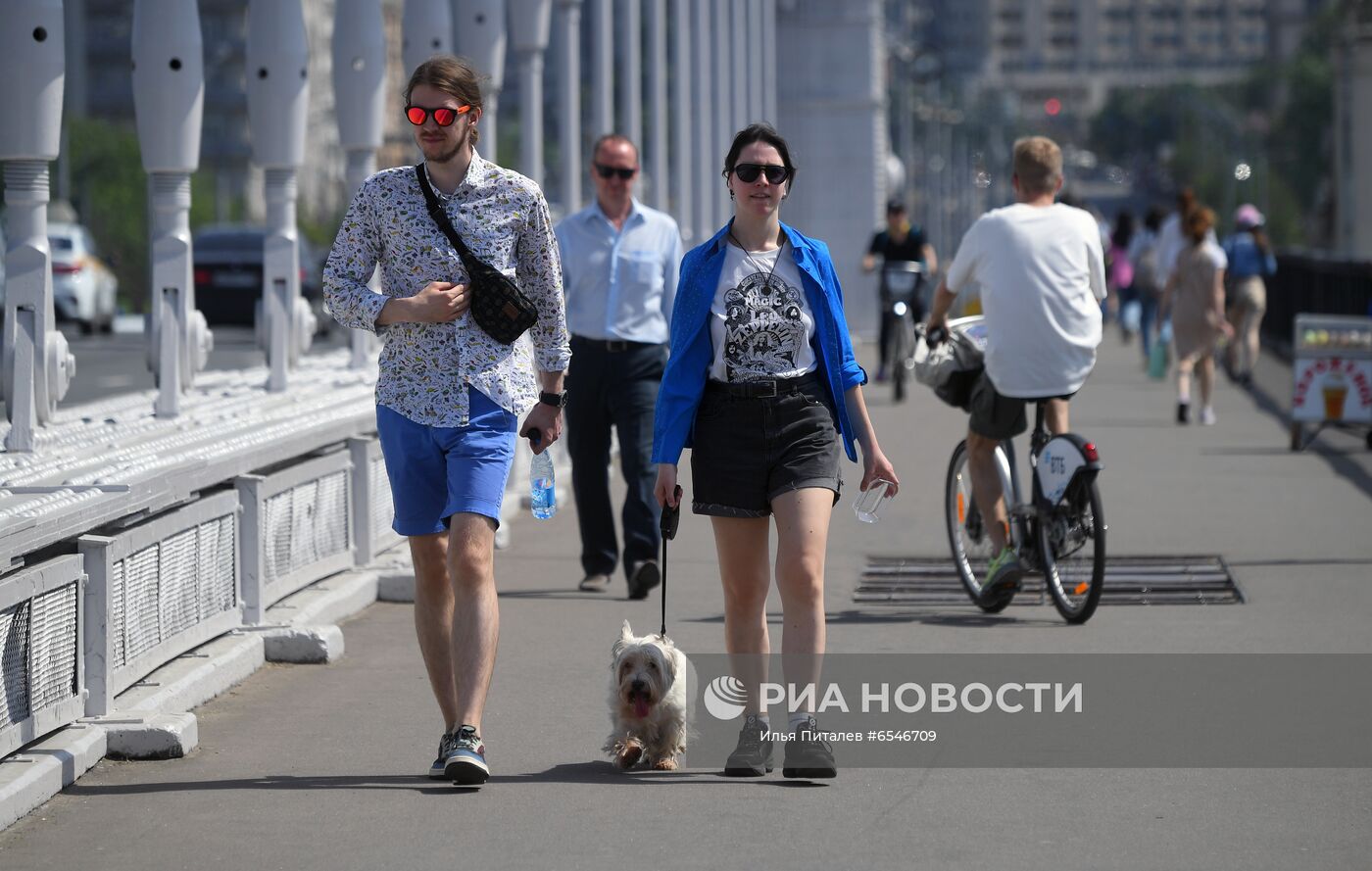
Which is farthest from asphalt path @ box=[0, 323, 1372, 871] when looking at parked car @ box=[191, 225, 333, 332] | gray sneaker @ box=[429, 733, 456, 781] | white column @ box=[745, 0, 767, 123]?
parked car @ box=[191, 225, 333, 332]

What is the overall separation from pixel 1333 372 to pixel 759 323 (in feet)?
37.1

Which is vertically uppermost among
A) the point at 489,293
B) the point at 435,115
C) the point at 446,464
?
the point at 435,115

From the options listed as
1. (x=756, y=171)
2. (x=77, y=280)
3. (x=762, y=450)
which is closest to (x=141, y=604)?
(x=762, y=450)

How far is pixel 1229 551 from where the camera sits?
1263cm

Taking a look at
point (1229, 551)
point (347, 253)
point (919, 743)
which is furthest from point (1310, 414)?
point (347, 253)

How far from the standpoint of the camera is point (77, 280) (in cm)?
3928

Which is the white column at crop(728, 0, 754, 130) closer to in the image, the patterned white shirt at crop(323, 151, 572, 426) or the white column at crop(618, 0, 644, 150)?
the white column at crop(618, 0, 644, 150)

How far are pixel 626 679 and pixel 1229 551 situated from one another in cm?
629

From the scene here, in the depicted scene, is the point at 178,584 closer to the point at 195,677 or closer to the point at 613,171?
the point at 195,677

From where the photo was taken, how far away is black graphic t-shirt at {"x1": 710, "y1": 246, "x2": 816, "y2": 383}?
7.12 metres

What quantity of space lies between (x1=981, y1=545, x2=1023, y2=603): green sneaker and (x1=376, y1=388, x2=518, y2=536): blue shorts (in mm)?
3653

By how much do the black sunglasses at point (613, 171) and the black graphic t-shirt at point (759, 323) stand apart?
4.24 meters

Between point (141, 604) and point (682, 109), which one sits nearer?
point (141, 604)

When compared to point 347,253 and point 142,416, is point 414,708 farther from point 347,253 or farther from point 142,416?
point 142,416
